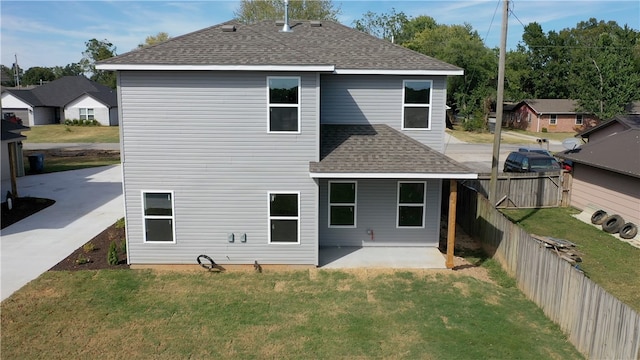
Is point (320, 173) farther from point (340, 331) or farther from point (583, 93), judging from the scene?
point (583, 93)

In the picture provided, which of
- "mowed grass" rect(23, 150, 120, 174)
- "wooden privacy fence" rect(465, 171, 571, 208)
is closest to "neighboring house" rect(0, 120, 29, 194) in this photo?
"mowed grass" rect(23, 150, 120, 174)

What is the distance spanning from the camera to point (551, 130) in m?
54.1

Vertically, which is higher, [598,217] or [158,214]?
[158,214]

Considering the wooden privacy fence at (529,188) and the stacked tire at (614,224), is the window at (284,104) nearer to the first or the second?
the wooden privacy fence at (529,188)

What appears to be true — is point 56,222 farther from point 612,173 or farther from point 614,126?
point 614,126

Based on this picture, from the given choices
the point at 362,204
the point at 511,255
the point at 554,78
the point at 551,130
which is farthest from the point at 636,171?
the point at 554,78

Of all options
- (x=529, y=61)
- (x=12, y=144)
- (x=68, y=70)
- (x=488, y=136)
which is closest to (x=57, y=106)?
(x=12, y=144)

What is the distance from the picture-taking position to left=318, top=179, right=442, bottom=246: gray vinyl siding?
558 inches

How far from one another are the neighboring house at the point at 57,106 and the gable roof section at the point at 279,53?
4335 centimetres

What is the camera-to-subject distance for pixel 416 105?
1432 centimetres

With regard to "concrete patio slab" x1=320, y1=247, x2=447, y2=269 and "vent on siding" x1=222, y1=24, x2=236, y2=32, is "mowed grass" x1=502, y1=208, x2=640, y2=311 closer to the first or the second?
"concrete patio slab" x1=320, y1=247, x2=447, y2=269

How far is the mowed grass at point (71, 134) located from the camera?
146 feet

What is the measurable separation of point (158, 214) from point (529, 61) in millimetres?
70516

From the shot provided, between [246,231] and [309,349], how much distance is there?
4.63m
